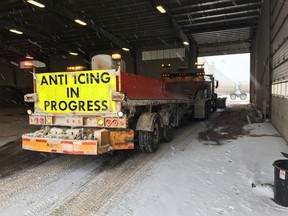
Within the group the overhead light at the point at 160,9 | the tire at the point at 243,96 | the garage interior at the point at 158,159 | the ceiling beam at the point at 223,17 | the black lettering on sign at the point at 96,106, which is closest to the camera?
the garage interior at the point at 158,159

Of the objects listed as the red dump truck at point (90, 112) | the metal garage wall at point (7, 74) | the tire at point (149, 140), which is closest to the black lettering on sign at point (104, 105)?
the red dump truck at point (90, 112)

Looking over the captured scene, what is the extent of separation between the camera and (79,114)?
5055 millimetres

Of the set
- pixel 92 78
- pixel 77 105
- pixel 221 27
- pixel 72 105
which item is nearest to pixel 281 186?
pixel 92 78

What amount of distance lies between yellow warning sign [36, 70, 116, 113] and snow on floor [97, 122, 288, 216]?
173cm

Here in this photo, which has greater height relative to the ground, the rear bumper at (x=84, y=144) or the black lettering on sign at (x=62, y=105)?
the black lettering on sign at (x=62, y=105)

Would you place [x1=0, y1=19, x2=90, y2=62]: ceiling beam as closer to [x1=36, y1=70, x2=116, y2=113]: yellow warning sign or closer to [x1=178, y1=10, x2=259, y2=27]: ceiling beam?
[x1=178, y1=10, x2=259, y2=27]: ceiling beam

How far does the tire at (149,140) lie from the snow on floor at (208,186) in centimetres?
46

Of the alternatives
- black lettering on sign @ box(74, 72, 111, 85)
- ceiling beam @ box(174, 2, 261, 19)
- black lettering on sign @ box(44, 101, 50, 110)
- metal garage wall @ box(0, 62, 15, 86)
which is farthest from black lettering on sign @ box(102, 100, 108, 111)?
metal garage wall @ box(0, 62, 15, 86)

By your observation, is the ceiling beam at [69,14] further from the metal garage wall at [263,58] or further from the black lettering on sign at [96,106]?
the metal garage wall at [263,58]

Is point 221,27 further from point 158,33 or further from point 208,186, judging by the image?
point 208,186

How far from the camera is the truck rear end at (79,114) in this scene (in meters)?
4.69

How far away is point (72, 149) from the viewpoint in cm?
460

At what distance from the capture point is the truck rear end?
4.69 meters

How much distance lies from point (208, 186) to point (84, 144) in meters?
2.26
